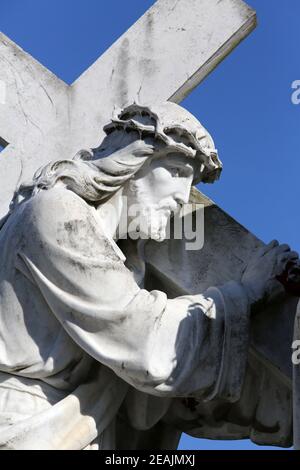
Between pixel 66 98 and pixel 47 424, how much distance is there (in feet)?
7.35

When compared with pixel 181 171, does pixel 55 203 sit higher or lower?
lower

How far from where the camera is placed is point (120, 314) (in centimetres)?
746

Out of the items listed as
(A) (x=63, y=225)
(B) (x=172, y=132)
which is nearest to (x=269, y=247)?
(B) (x=172, y=132)

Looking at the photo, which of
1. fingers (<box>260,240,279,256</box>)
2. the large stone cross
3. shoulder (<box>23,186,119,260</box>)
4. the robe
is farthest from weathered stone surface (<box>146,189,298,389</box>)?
the large stone cross

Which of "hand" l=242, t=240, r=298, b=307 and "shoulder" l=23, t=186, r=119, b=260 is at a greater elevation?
"hand" l=242, t=240, r=298, b=307

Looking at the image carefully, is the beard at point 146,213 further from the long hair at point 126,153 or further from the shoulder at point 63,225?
the shoulder at point 63,225

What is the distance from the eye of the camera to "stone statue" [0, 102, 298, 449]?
745 cm

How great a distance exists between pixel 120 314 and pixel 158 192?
75 cm

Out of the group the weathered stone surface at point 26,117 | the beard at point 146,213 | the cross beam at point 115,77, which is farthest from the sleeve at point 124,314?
the cross beam at point 115,77

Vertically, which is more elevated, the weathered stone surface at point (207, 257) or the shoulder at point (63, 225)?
the weathered stone surface at point (207, 257)

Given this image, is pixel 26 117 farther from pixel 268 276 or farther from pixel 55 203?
pixel 268 276

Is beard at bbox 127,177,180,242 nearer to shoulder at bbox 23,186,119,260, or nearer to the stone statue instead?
the stone statue

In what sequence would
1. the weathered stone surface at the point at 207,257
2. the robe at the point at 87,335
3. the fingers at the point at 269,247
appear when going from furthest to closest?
1. the weathered stone surface at the point at 207,257
2. the fingers at the point at 269,247
3. the robe at the point at 87,335

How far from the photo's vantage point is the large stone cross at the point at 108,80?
29.0ft
